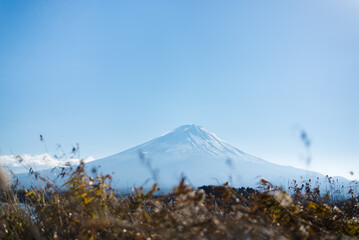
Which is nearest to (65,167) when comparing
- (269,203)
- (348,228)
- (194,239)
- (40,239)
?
(40,239)

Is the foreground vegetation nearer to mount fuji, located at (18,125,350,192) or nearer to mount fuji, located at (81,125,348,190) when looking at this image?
mount fuji, located at (81,125,348,190)

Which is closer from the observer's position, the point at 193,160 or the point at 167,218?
the point at 167,218

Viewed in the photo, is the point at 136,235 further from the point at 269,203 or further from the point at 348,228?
the point at 348,228

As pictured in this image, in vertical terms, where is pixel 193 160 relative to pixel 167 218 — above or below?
below

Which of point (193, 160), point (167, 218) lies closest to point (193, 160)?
point (193, 160)

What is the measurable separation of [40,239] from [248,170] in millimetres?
126578

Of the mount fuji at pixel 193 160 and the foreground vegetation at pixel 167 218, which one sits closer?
the foreground vegetation at pixel 167 218

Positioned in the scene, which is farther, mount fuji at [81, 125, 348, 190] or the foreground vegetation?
mount fuji at [81, 125, 348, 190]

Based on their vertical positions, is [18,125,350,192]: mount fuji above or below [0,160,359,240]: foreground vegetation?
below

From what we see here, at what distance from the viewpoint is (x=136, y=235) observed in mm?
2031

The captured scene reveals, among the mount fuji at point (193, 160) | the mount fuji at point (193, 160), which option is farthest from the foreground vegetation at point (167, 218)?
the mount fuji at point (193, 160)

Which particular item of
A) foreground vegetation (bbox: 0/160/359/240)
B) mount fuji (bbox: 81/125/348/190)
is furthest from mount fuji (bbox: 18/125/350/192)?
foreground vegetation (bbox: 0/160/359/240)

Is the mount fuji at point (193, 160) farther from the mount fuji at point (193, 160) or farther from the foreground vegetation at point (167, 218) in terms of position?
the foreground vegetation at point (167, 218)

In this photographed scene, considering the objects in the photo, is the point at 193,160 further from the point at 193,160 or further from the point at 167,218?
the point at 167,218
